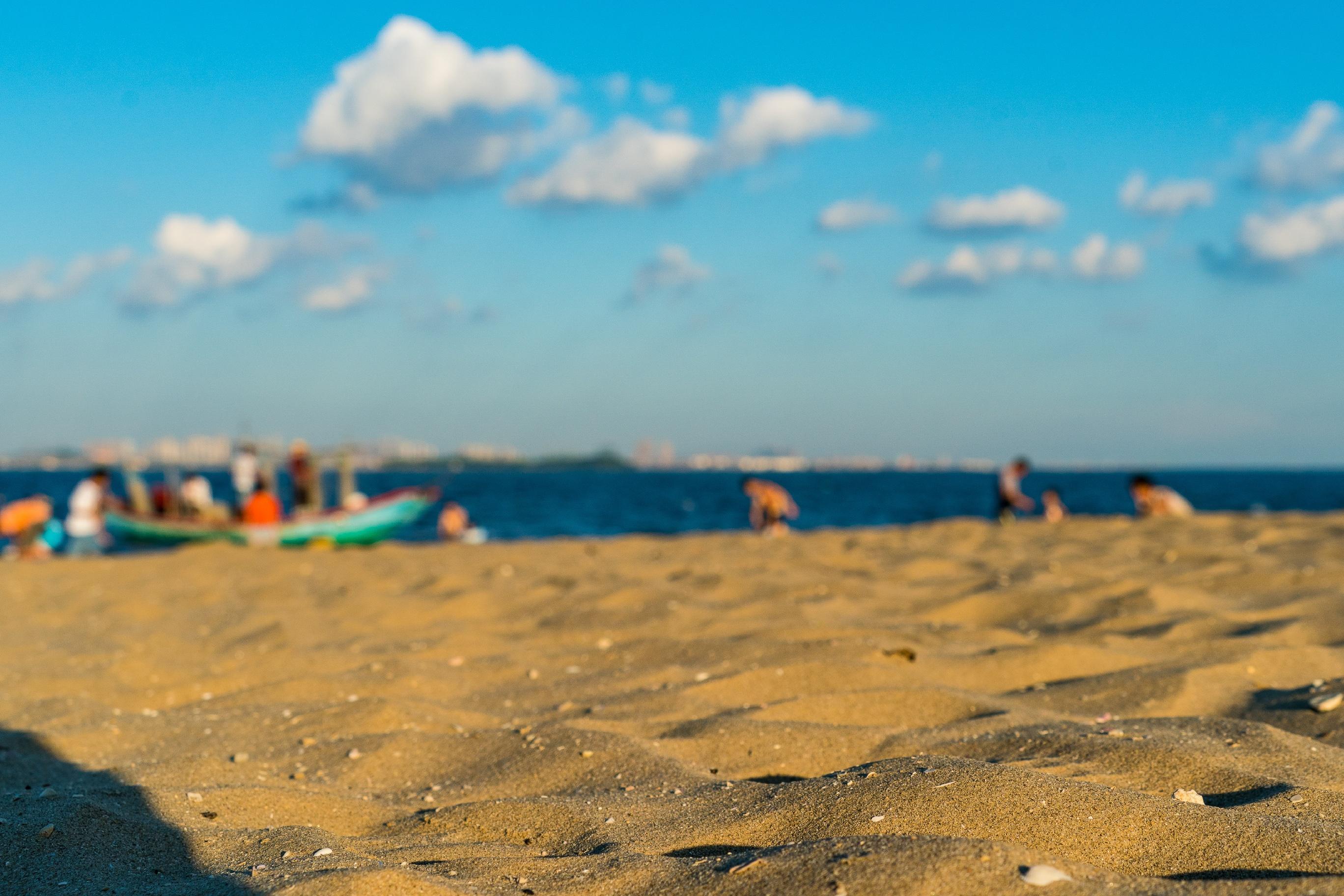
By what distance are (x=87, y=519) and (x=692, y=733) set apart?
1288 cm

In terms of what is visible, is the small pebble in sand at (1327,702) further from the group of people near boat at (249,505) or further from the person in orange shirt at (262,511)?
the person in orange shirt at (262,511)

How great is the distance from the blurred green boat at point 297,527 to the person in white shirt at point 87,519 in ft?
7.07

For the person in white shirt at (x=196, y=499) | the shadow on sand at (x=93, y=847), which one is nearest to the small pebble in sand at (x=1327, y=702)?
the shadow on sand at (x=93, y=847)

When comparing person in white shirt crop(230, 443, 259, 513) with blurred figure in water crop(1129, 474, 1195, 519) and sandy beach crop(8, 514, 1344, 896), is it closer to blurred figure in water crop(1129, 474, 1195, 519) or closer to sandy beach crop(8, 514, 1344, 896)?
sandy beach crop(8, 514, 1344, 896)

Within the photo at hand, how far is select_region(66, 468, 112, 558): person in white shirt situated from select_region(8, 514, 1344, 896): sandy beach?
6.17 metres

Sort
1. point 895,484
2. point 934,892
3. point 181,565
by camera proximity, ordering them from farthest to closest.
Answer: point 895,484 → point 181,565 → point 934,892

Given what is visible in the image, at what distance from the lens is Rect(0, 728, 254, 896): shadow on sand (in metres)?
2.50

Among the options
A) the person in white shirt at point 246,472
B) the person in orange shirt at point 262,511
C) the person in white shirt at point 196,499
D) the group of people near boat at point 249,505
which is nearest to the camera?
the group of people near boat at point 249,505

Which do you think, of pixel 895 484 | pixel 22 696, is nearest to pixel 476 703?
pixel 22 696

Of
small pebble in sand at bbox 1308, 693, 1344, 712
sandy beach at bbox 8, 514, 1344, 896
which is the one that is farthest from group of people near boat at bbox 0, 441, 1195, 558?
small pebble in sand at bbox 1308, 693, 1344, 712

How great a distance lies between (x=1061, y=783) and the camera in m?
2.78

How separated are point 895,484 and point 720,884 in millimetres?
80559

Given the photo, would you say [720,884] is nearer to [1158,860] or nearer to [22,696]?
[1158,860]

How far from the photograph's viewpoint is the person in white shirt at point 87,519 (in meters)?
13.9
